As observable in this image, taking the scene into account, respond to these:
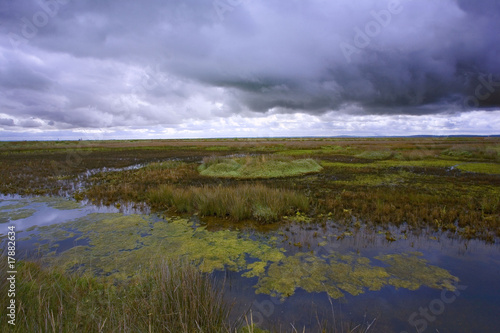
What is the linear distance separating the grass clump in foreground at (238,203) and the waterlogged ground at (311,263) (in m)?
0.96

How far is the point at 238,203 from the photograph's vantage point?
406 inches

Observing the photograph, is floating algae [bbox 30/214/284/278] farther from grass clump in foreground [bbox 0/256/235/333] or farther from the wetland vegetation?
grass clump in foreground [bbox 0/256/235/333]

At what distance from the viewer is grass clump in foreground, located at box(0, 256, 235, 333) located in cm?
315

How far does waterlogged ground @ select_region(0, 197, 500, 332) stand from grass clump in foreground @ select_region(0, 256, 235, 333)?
1.22 meters

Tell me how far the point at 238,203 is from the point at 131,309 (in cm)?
670

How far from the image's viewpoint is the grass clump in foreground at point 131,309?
315cm

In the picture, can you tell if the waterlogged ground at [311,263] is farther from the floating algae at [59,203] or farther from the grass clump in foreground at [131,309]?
the floating algae at [59,203]

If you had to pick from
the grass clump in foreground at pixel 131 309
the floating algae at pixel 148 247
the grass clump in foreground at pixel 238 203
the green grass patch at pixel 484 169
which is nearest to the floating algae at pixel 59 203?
the floating algae at pixel 148 247

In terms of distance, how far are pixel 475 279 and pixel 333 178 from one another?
13531 mm

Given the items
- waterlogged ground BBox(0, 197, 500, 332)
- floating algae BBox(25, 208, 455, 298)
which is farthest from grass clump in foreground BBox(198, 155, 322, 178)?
floating algae BBox(25, 208, 455, 298)

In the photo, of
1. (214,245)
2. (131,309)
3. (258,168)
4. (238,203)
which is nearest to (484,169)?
(258,168)

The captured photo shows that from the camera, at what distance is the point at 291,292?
17.5ft

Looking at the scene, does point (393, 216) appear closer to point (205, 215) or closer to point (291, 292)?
point (291, 292)

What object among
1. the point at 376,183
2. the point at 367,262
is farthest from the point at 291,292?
the point at 376,183
